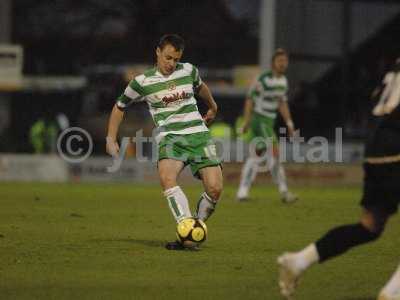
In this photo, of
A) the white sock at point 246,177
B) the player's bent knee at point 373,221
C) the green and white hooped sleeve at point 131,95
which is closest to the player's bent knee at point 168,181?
the green and white hooped sleeve at point 131,95

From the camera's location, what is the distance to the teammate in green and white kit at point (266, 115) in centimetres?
1869

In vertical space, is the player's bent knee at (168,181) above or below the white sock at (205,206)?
above

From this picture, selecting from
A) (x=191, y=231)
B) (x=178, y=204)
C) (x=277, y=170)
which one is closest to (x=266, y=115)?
(x=277, y=170)

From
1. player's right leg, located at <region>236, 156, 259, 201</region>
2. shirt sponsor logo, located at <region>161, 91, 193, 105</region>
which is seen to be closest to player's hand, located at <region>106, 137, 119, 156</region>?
shirt sponsor logo, located at <region>161, 91, 193, 105</region>

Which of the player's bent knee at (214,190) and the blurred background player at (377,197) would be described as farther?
the player's bent knee at (214,190)

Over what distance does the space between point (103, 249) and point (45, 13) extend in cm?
3987

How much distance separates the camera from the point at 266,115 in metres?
19.0

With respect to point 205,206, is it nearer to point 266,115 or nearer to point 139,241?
point 139,241

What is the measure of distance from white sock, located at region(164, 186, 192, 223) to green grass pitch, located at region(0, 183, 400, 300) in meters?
0.37

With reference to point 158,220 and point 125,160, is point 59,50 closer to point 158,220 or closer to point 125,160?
point 125,160

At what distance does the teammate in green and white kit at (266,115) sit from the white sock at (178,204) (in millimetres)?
7817

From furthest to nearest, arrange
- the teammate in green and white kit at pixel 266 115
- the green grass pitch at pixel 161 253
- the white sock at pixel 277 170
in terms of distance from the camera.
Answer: the white sock at pixel 277 170
the teammate in green and white kit at pixel 266 115
the green grass pitch at pixel 161 253

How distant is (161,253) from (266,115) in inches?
348

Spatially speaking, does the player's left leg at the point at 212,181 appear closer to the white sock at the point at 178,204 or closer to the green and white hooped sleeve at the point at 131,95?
the white sock at the point at 178,204
